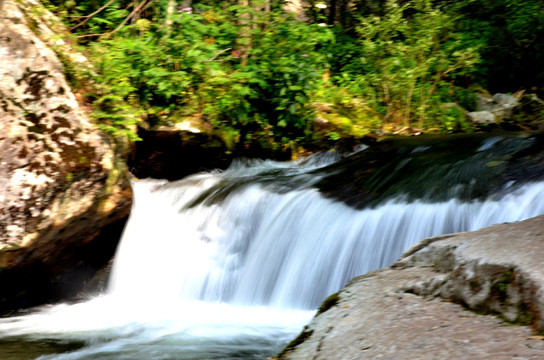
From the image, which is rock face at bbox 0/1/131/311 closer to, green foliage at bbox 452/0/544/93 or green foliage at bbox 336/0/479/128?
green foliage at bbox 336/0/479/128

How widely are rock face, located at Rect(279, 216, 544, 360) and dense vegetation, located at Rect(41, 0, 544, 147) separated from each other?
329 centimetres

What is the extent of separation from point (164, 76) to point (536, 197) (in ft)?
14.0

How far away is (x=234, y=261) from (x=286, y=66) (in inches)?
121

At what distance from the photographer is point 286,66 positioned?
702 centimetres

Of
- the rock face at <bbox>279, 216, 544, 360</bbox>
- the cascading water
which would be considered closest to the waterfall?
the cascading water

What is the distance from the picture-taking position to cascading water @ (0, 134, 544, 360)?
389cm

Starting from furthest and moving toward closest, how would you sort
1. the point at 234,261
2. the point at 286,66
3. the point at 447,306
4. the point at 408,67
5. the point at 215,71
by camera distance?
1. the point at 408,67
2. the point at 286,66
3. the point at 215,71
4. the point at 234,261
5. the point at 447,306

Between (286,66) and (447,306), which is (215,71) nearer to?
(286,66)

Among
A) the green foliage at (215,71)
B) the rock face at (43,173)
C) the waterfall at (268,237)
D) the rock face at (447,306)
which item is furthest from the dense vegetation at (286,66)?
the rock face at (447,306)

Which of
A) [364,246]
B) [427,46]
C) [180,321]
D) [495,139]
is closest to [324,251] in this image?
[364,246]

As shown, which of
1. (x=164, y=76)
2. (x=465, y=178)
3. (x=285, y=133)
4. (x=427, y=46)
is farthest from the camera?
(x=427, y=46)

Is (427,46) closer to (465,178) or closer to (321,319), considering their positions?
(465,178)

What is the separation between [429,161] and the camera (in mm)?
5695

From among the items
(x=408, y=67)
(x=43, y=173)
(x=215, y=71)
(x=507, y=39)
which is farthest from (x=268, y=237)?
(x=507, y=39)
